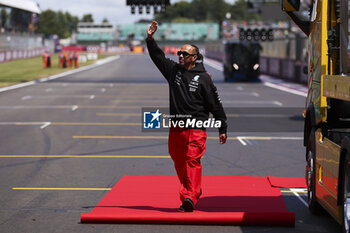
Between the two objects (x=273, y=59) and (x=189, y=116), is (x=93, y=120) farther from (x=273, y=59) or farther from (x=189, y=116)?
(x=273, y=59)

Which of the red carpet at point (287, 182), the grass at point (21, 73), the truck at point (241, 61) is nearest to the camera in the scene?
the red carpet at point (287, 182)

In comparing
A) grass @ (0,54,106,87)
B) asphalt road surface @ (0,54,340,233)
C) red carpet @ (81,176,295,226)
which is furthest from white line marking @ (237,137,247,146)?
grass @ (0,54,106,87)

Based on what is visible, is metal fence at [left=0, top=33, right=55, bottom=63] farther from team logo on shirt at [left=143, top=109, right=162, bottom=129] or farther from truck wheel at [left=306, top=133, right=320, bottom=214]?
truck wheel at [left=306, top=133, right=320, bottom=214]

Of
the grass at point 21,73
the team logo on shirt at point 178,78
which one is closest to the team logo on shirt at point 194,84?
the team logo on shirt at point 178,78

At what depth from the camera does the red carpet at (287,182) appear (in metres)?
10.6

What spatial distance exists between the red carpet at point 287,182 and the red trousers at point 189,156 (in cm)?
261

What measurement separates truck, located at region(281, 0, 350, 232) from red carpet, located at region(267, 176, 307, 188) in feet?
5.15

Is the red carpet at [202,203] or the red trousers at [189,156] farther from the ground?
the red trousers at [189,156]

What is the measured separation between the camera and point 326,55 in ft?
26.3

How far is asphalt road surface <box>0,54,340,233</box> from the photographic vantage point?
27.7ft

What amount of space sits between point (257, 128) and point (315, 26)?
441 inches

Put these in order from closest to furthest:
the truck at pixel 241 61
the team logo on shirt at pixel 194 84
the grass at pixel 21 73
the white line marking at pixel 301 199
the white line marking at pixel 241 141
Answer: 1. the team logo on shirt at pixel 194 84
2. the white line marking at pixel 301 199
3. the white line marking at pixel 241 141
4. the grass at pixel 21 73
5. the truck at pixel 241 61

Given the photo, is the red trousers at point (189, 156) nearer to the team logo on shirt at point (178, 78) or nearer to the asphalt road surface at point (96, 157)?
the asphalt road surface at point (96, 157)

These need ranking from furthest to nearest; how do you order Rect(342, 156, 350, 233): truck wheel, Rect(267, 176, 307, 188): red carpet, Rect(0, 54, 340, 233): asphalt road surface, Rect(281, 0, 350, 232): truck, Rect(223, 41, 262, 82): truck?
Rect(223, 41, 262, 82): truck < Rect(267, 176, 307, 188): red carpet < Rect(0, 54, 340, 233): asphalt road surface < Rect(281, 0, 350, 232): truck < Rect(342, 156, 350, 233): truck wheel
